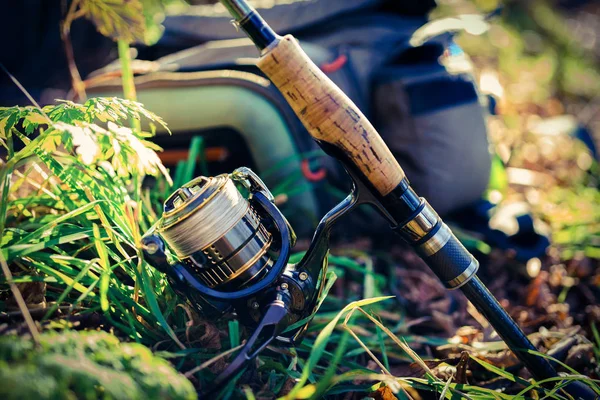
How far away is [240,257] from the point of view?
4.09 feet

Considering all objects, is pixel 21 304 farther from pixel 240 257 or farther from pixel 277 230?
pixel 277 230

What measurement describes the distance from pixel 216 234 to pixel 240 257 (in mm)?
87

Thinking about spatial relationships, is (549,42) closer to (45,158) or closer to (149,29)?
(149,29)

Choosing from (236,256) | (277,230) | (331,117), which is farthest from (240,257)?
(331,117)

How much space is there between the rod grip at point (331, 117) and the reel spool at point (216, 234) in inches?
10.0

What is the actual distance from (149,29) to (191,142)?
0.46 meters

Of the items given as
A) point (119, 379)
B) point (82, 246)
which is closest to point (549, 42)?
point (82, 246)

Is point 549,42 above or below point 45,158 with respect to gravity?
below

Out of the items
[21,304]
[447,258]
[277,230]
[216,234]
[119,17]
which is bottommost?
[447,258]

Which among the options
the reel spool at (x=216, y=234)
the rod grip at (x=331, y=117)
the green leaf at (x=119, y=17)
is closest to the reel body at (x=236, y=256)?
the reel spool at (x=216, y=234)

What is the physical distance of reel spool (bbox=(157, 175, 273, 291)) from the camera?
3.88 ft

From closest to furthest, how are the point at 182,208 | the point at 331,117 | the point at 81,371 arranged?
the point at 81,371, the point at 182,208, the point at 331,117

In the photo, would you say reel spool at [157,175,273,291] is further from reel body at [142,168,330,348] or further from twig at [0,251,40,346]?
twig at [0,251,40,346]

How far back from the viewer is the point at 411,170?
2.29m
